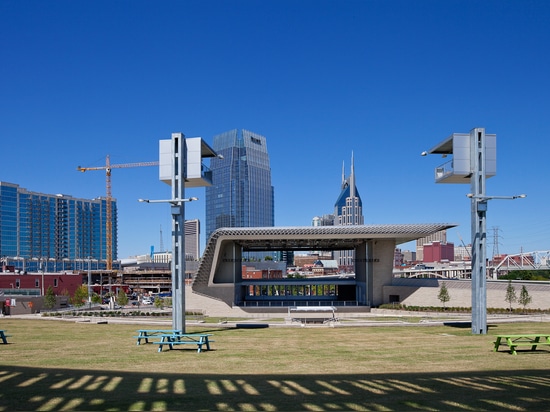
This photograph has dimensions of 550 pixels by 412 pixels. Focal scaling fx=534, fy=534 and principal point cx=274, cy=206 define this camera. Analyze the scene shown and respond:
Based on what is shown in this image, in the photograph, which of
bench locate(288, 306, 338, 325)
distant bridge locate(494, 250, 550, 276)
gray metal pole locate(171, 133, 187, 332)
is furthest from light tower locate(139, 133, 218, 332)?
distant bridge locate(494, 250, 550, 276)

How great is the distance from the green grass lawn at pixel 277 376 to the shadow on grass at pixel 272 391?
0.02m

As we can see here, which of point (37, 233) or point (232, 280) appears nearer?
point (232, 280)

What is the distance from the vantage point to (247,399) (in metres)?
9.99

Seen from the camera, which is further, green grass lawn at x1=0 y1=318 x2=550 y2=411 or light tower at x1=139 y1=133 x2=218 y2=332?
light tower at x1=139 y1=133 x2=218 y2=332

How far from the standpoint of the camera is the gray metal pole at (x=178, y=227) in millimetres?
26000

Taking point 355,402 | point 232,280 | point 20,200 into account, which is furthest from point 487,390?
point 20,200

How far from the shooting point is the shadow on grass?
945cm

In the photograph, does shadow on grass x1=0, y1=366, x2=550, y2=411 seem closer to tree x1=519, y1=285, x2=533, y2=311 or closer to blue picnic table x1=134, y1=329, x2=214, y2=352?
blue picnic table x1=134, y1=329, x2=214, y2=352

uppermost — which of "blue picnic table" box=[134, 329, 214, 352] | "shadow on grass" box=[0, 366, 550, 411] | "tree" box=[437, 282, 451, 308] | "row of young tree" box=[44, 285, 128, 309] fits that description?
"shadow on grass" box=[0, 366, 550, 411]

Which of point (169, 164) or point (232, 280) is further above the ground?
point (169, 164)

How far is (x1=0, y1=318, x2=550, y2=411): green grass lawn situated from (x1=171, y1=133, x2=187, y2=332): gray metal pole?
5158 mm

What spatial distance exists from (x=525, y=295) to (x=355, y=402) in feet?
147

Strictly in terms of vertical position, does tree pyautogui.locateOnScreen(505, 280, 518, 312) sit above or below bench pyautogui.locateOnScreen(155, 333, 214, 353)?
below

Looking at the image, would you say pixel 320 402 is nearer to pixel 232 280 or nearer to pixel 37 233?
pixel 232 280
